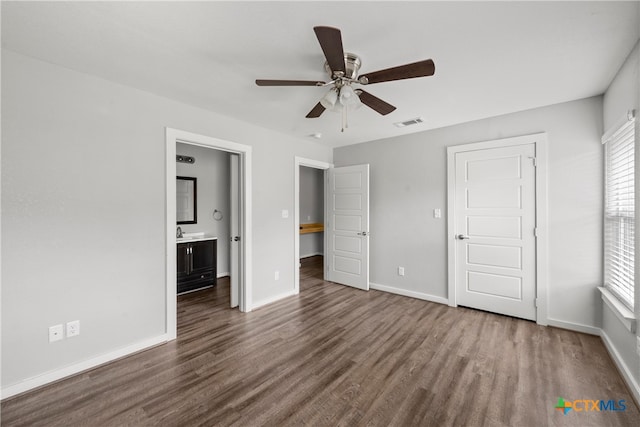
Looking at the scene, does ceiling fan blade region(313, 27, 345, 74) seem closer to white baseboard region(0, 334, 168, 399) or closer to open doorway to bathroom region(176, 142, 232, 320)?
open doorway to bathroom region(176, 142, 232, 320)

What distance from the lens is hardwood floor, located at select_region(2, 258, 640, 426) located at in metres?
1.71

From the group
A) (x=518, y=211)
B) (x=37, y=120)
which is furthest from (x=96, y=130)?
(x=518, y=211)

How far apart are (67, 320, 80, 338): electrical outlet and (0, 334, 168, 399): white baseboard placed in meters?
0.24

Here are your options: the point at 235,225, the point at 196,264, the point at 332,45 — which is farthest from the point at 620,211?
the point at 196,264

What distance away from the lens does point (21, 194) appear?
6.29 ft

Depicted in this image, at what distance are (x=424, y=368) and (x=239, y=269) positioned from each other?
2342 mm

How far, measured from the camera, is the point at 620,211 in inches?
91.8

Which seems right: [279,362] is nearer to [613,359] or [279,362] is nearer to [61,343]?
[61,343]

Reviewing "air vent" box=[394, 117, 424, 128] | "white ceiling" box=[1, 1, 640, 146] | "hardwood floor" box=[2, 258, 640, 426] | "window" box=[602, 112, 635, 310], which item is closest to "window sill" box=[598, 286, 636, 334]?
"window" box=[602, 112, 635, 310]

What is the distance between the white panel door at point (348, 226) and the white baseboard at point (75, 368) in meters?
2.74

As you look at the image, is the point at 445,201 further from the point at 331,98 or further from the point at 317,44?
the point at 317,44

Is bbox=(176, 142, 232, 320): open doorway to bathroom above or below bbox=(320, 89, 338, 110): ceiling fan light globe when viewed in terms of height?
below

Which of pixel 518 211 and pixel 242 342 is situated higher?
pixel 518 211

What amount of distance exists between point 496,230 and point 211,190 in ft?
14.7
